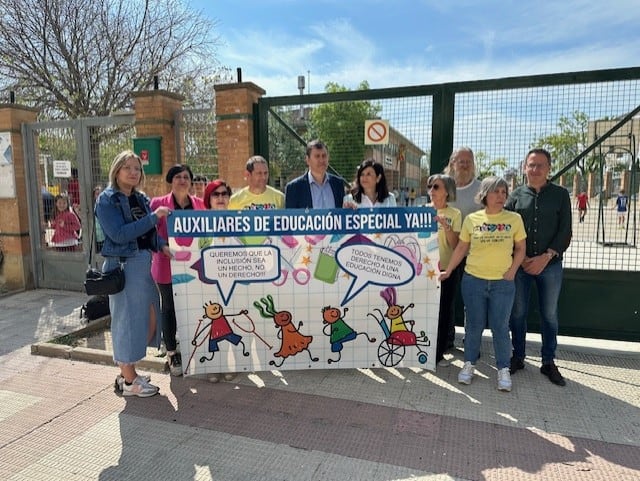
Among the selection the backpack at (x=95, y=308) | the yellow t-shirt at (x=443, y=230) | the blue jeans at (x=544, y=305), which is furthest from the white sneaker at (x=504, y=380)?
the backpack at (x=95, y=308)

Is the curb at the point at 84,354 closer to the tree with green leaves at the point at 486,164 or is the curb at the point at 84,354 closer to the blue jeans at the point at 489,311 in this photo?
the blue jeans at the point at 489,311

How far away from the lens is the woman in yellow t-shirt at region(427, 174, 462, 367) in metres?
3.88

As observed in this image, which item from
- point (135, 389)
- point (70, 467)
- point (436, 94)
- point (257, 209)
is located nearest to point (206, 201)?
point (257, 209)

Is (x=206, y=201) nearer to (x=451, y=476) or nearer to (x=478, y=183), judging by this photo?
(x=478, y=183)

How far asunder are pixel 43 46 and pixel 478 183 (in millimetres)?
12191

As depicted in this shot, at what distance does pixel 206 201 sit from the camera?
13.6ft

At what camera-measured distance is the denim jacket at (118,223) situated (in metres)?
3.39

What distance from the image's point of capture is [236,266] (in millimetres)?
3803

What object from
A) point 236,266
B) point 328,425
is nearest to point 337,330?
point 328,425

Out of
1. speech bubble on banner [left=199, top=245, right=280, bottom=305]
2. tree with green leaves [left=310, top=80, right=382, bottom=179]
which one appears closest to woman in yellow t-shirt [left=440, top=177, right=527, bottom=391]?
speech bubble on banner [left=199, top=245, right=280, bottom=305]

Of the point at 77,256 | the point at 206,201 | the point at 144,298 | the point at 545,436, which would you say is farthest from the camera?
the point at 77,256

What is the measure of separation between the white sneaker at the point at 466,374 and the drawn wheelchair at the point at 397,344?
0.32 metres

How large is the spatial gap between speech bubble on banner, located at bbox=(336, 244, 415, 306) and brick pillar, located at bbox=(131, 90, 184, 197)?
349 cm

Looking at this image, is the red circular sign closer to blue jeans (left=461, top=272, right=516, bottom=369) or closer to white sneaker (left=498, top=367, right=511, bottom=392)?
blue jeans (left=461, top=272, right=516, bottom=369)
